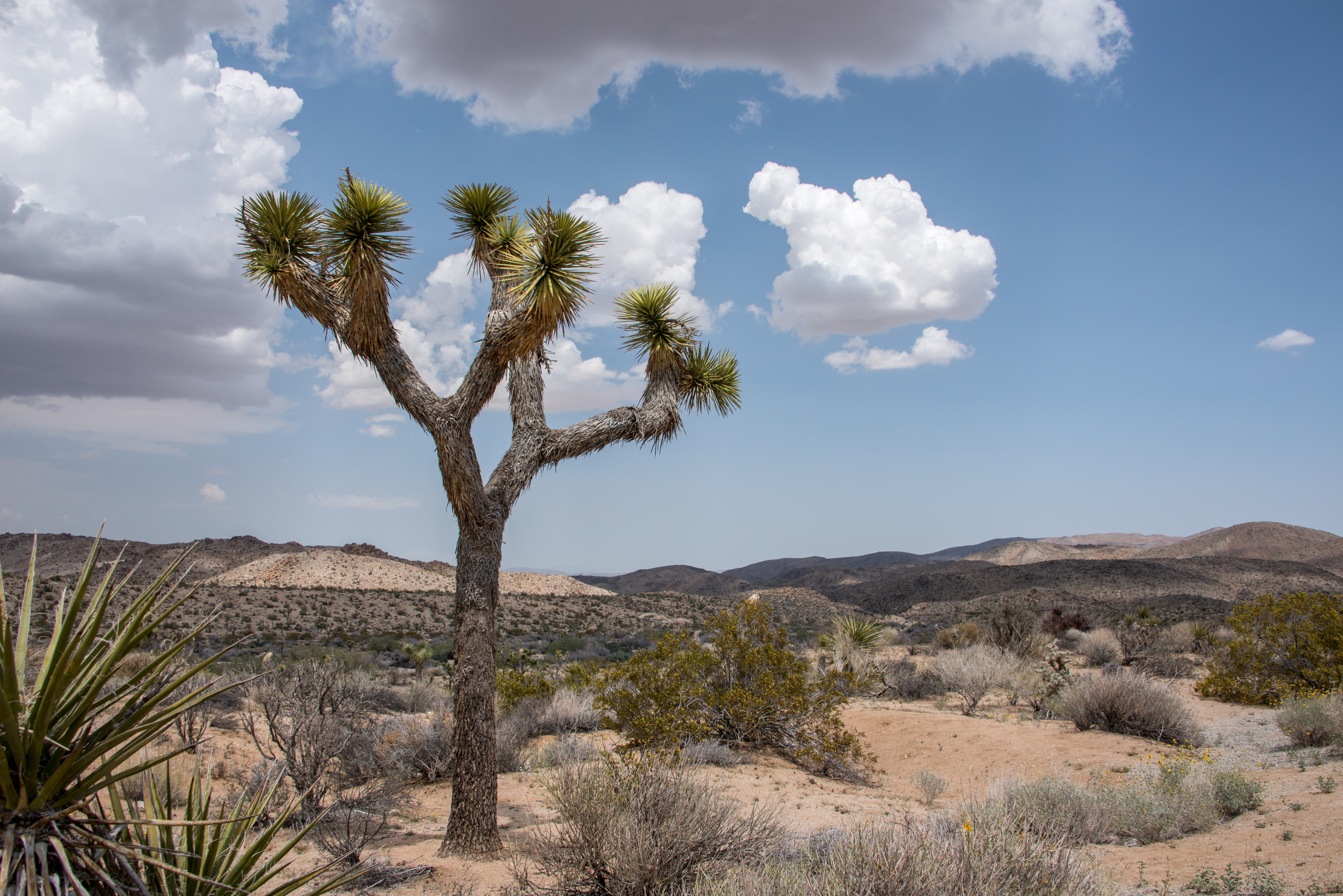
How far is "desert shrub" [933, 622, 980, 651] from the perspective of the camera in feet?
77.0

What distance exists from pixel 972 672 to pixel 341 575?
41671 mm

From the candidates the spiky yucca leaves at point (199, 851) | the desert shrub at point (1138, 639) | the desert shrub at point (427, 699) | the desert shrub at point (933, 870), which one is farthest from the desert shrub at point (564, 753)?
the desert shrub at point (1138, 639)

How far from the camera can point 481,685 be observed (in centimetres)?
717

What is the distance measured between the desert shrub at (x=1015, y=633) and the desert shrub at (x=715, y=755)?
10.7 metres

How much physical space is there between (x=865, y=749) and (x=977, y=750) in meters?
1.80

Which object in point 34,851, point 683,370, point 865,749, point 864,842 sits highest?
point 683,370

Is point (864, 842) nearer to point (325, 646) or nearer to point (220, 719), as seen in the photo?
point (220, 719)

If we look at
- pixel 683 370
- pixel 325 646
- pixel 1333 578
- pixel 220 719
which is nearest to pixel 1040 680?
pixel 683 370

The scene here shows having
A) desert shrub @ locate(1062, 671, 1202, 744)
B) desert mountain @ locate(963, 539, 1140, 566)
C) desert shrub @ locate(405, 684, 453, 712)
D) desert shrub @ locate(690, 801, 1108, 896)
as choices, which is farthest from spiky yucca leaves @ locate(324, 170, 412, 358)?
desert mountain @ locate(963, 539, 1140, 566)

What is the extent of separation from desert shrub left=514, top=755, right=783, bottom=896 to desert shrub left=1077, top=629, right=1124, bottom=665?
1763cm

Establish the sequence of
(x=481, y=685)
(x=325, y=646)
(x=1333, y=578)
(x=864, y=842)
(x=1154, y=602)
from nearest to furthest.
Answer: (x=864, y=842), (x=481, y=685), (x=325, y=646), (x=1154, y=602), (x=1333, y=578)

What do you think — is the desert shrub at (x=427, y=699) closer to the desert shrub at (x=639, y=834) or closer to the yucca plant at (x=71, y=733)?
the desert shrub at (x=639, y=834)

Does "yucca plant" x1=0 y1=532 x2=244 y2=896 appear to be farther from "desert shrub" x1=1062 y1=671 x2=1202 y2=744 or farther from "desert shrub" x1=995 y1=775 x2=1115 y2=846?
"desert shrub" x1=1062 y1=671 x2=1202 y2=744

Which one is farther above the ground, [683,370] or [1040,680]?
[683,370]
